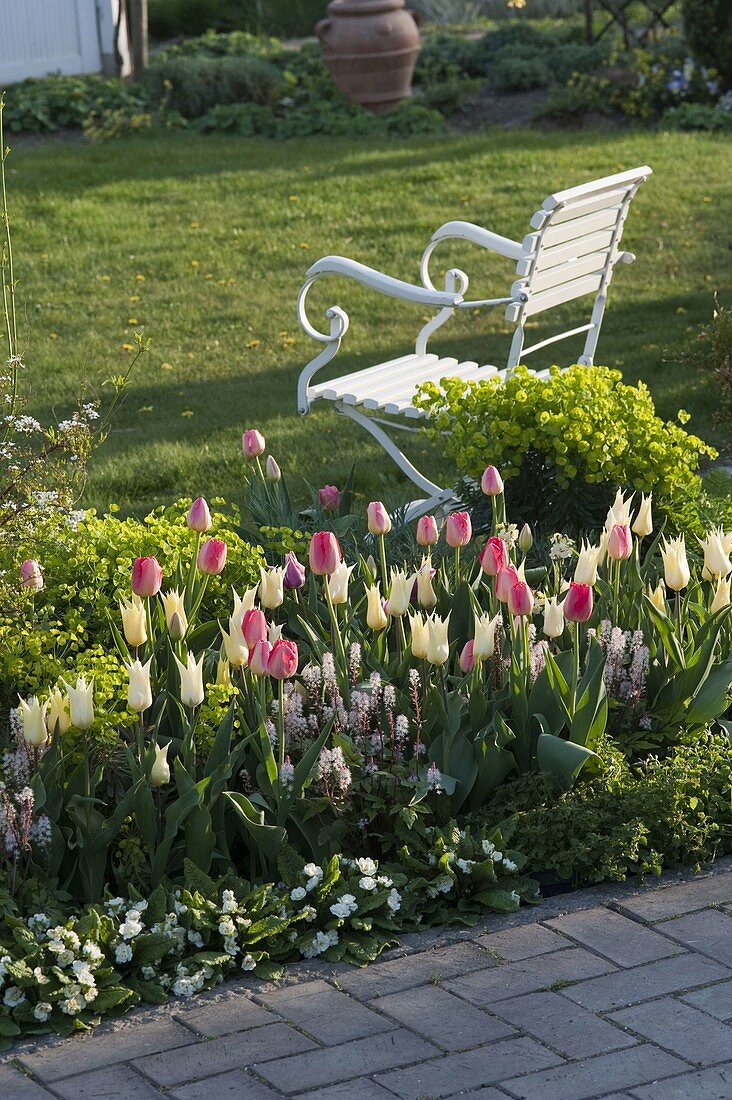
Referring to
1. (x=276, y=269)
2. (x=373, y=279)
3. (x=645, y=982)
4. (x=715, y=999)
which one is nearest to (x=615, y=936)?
(x=645, y=982)

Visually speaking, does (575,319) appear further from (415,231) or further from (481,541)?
(481,541)

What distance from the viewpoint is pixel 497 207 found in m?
10.4

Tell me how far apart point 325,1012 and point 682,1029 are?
69 cm

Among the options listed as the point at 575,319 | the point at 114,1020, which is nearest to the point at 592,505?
the point at 114,1020

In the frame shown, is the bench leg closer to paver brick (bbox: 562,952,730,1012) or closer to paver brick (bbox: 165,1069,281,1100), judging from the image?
paver brick (bbox: 562,952,730,1012)

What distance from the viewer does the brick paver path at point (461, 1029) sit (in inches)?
105

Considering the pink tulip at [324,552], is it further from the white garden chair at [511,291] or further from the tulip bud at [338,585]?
the white garden chair at [511,291]

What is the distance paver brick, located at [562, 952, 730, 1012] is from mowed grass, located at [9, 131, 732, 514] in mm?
3170

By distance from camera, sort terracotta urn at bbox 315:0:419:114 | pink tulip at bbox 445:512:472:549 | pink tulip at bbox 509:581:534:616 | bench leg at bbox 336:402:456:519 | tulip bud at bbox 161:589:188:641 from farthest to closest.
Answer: terracotta urn at bbox 315:0:419:114
bench leg at bbox 336:402:456:519
pink tulip at bbox 445:512:472:549
tulip bud at bbox 161:589:188:641
pink tulip at bbox 509:581:534:616

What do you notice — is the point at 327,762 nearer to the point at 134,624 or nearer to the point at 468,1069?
the point at 134,624

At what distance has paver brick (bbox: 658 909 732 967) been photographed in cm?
309

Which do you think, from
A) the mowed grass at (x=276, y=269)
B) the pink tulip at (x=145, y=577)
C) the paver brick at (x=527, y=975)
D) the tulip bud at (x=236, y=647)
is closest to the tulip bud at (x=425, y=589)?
the tulip bud at (x=236, y=647)

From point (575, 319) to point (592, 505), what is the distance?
3713mm

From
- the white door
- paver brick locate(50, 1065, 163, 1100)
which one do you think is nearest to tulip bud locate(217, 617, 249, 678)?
paver brick locate(50, 1065, 163, 1100)
